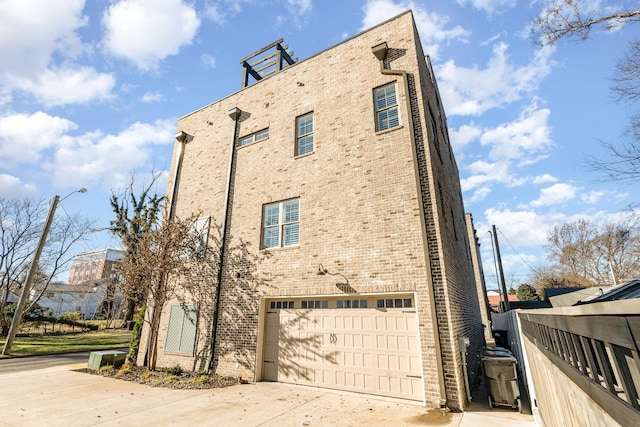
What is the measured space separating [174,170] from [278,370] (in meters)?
9.85

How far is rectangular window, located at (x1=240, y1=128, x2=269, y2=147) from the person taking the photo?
12211mm

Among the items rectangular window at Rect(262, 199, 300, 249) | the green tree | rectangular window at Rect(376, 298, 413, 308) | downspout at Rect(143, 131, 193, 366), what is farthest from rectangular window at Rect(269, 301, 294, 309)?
the green tree

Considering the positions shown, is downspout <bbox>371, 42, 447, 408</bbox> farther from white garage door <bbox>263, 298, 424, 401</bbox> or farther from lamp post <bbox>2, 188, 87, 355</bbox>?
lamp post <bbox>2, 188, 87, 355</bbox>

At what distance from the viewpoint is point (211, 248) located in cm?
1146

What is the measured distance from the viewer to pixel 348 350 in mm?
8172

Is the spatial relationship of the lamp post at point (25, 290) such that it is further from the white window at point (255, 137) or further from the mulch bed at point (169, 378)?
the white window at point (255, 137)

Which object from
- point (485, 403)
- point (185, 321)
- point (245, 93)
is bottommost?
point (485, 403)

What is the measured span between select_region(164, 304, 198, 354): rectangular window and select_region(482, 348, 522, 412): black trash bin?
8879 millimetres

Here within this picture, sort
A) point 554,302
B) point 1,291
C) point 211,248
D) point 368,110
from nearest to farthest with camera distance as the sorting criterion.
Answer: point 368,110, point 211,248, point 554,302, point 1,291

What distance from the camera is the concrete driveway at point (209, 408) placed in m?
5.95

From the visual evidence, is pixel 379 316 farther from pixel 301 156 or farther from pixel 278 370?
pixel 301 156

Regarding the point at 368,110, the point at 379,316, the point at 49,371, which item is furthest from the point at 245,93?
the point at 49,371

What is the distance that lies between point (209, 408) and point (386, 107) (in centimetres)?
941

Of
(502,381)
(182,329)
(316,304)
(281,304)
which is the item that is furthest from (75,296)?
(502,381)
